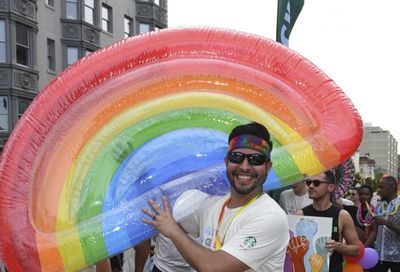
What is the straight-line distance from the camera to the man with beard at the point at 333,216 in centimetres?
458

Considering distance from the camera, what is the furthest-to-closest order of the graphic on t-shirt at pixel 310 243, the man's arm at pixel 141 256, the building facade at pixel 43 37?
the building facade at pixel 43 37 < the man's arm at pixel 141 256 < the graphic on t-shirt at pixel 310 243

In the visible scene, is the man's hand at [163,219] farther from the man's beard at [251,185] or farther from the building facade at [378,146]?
the building facade at [378,146]

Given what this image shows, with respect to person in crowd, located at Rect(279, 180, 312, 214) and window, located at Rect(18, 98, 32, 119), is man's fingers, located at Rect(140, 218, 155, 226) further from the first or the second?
window, located at Rect(18, 98, 32, 119)

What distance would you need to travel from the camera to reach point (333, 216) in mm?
4617

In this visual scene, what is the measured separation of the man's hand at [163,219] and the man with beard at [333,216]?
220 cm

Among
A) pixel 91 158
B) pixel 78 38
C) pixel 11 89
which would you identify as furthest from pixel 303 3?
pixel 78 38

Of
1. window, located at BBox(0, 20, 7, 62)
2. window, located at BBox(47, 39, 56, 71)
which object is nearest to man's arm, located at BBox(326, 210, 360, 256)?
window, located at BBox(0, 20, 7, 62)

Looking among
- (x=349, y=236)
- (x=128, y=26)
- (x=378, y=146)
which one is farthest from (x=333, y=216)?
(x=378, y=146)

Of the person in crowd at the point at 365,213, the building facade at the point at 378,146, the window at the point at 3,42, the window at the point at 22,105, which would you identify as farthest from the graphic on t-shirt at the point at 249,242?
the building facade at the point at 378,146

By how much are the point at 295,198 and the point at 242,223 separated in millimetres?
3666

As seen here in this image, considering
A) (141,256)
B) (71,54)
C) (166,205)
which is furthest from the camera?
(71,54)

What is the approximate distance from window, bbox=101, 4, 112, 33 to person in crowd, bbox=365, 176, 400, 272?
67.4ft

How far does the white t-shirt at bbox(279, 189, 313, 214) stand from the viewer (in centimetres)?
603

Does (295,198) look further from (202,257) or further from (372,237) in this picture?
(202,257)
